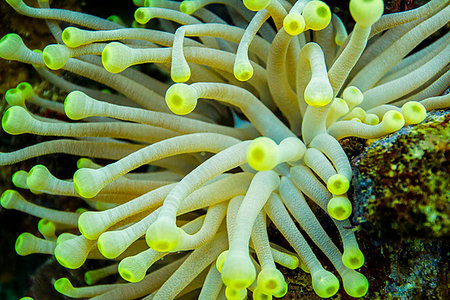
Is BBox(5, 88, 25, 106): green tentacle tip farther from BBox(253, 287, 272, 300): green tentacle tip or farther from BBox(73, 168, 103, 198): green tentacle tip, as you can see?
BBox(253, 287, 272, 300): green tentacle tip

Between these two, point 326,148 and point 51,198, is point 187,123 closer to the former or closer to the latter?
point 326,148

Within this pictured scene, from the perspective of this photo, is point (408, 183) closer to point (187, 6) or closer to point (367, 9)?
point (367, 9)

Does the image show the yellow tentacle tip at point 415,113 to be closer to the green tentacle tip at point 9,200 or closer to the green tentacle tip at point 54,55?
the green tentacle tip at point 54,55

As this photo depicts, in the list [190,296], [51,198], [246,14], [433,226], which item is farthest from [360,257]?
[51,198]

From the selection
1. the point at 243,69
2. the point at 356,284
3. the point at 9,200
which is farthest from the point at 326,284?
the point at 9,200

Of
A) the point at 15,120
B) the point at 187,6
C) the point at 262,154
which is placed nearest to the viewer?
the point at 262,154

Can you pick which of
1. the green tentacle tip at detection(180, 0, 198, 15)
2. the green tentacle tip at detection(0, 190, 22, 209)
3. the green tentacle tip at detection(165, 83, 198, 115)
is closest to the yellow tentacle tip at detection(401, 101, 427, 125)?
the green tentacle tip at detection(165, 83, 198, 115)
